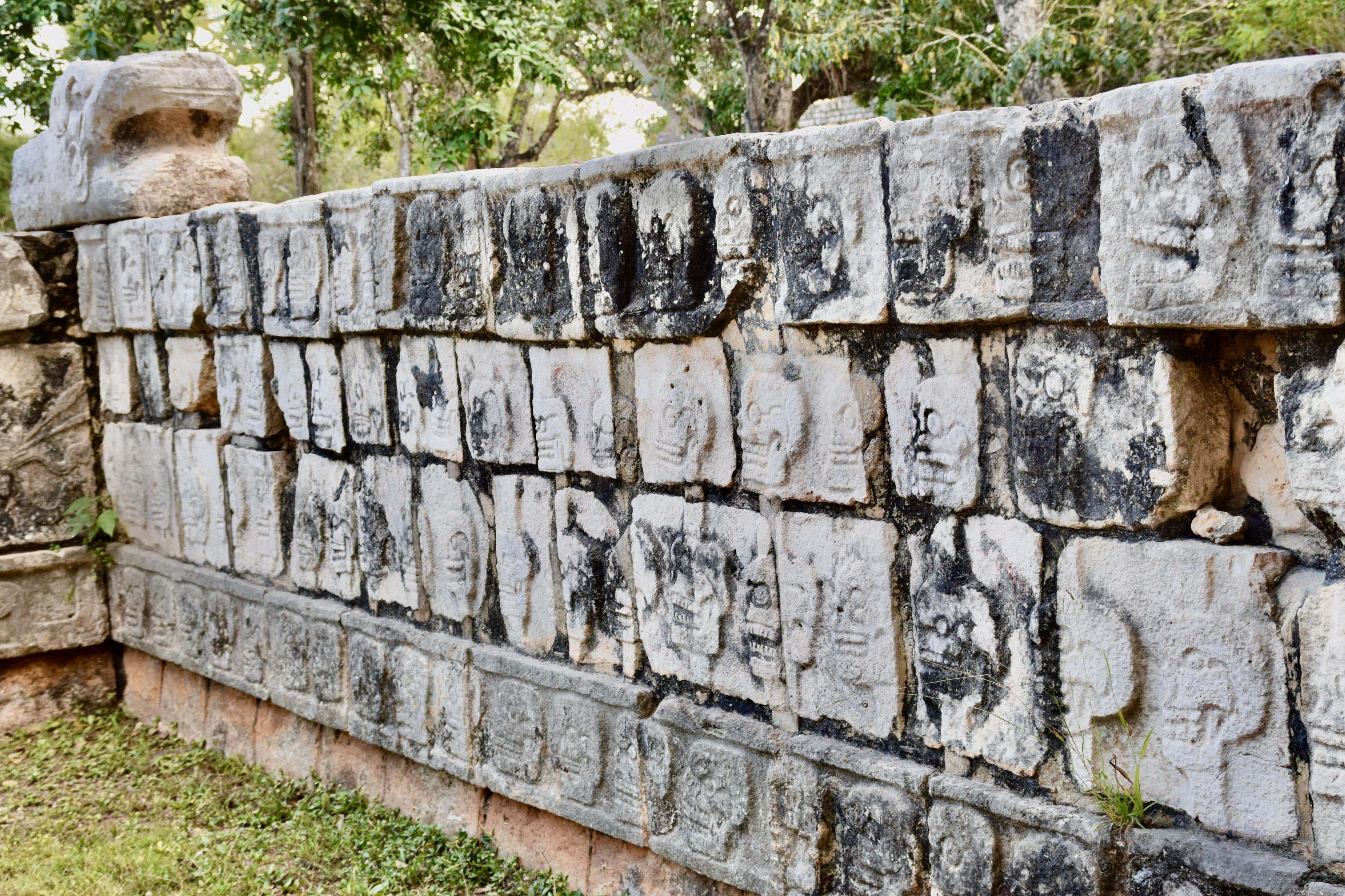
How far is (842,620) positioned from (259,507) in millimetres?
2750

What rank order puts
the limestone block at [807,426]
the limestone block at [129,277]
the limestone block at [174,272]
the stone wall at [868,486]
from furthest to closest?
the limestone block at [129,277] → the limestone block at [174,272] → the limestone block at [807,426] → the stone wall at [868,486]

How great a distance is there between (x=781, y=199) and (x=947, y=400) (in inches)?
23.3

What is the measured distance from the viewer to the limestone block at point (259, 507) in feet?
15.1

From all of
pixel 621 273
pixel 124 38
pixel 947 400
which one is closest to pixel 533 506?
pixel 621 273

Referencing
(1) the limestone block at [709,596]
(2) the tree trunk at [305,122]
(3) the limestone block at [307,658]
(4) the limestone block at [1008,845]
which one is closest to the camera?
(4) the limestone block at [1008,845]

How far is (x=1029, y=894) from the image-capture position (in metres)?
2.37

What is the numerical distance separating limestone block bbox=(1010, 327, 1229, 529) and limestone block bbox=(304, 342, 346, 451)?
259 centimetres

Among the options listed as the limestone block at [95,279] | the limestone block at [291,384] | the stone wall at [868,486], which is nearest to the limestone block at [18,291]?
the limestone block at [95,279]

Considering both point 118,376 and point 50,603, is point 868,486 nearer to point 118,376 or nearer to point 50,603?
point 118,376

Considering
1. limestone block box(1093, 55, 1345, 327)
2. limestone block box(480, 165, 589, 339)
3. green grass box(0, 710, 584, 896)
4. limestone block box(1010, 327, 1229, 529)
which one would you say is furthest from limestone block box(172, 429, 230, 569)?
limestone block box(1093, 55, 1345, 327)

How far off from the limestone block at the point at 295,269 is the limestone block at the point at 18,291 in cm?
155

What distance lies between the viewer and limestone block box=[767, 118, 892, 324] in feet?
8.27

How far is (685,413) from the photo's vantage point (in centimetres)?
301

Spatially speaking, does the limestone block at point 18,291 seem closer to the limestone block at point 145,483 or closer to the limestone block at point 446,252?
the limestone block at point 145,483
